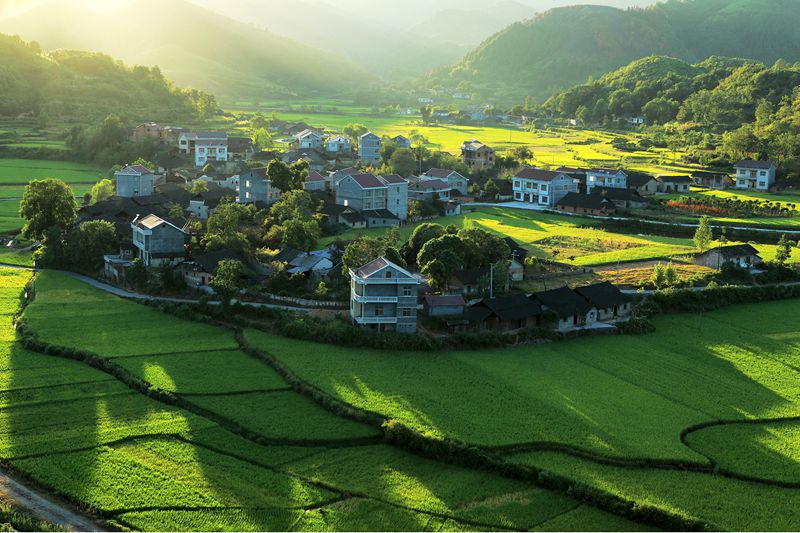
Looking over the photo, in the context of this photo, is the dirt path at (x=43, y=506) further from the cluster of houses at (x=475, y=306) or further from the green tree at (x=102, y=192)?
the green tree at (x=102, y=192)

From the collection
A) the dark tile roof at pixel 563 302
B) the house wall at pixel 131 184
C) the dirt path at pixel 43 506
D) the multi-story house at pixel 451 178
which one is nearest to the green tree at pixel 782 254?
the dark tile roof at pixel 563 302

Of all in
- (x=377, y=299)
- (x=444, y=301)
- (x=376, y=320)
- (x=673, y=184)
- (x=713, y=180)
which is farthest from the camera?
(x=713, y=180)

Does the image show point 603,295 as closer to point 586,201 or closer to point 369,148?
point 586,201

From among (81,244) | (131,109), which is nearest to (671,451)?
(81,244)

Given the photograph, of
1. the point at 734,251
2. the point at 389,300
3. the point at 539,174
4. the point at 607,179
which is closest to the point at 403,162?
the point at 539,174

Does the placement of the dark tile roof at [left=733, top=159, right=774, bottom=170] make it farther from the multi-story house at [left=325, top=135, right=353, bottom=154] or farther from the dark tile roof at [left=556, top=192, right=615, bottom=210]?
the multi-story house at [left=325, top=135, right=353, bottom=154]
